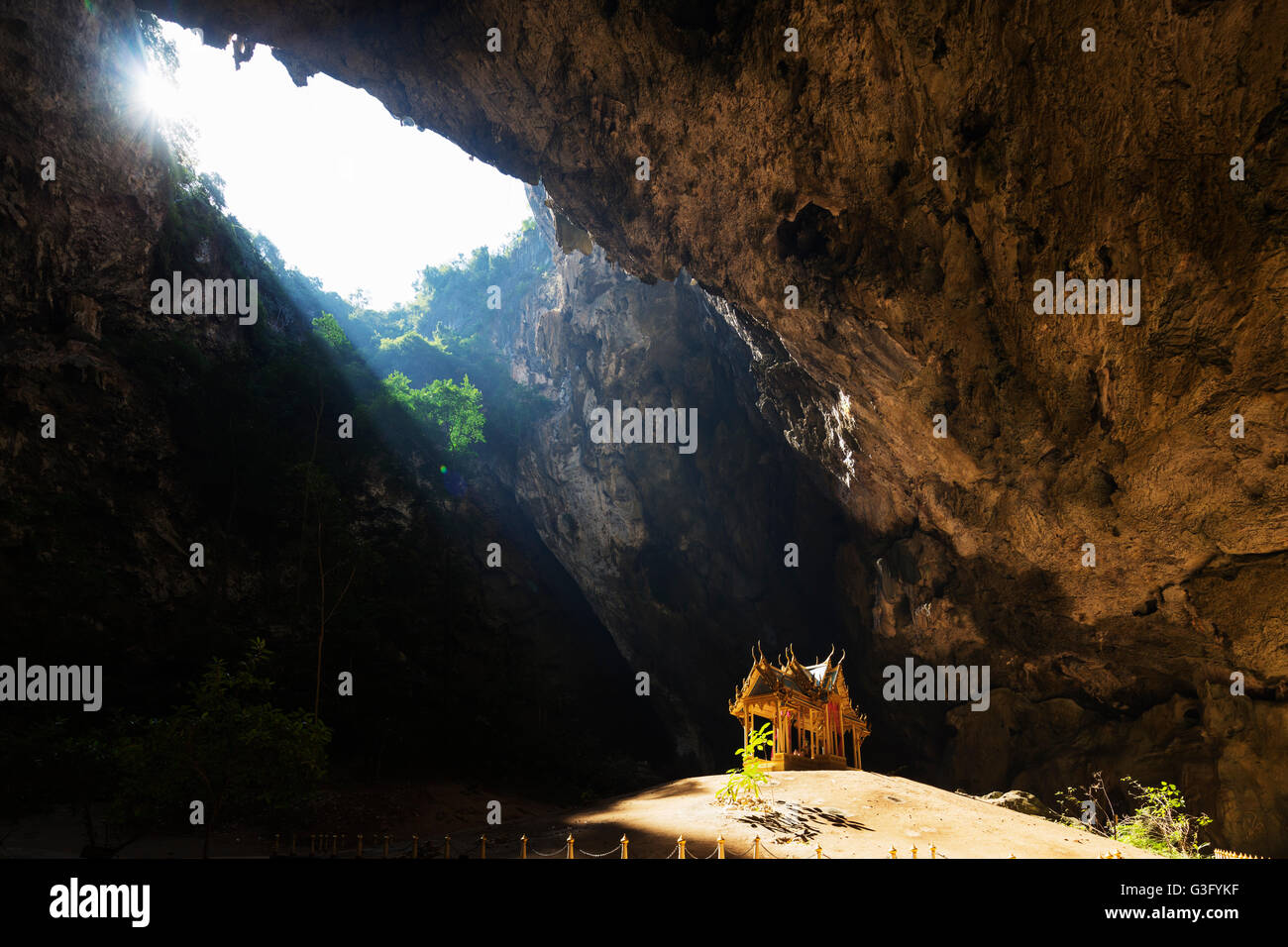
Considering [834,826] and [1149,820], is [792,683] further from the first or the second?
[1149,820]

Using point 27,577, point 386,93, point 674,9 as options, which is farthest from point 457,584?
point 674,9

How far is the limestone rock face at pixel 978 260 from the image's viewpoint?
43.6 feet

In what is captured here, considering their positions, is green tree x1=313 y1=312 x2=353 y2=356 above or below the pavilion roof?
above

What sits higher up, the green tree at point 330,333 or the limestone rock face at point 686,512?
the green tree at point 330,333

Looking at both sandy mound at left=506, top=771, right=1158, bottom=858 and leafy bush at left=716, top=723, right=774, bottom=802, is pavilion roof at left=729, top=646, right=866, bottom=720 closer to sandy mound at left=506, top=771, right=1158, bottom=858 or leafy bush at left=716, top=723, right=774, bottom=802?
sandy mound at left=506, top=771, right=1158, bottom=858

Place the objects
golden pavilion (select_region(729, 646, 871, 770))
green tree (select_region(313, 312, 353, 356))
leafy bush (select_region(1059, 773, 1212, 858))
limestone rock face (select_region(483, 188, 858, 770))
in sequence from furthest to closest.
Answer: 1. green tree (select_region(313, 312, 353, 356))
2. limestone rock face (select_region(483, 188, 858, 770))
3. golden pavilion (select_region(729, 646, 871, 770))
4. leafy bush (select_region(1059, 773, 1212, 858))

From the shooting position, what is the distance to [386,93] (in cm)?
2111

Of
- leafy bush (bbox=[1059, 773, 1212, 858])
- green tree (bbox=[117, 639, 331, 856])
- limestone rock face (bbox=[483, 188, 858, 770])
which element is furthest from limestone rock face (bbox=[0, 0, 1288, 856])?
green tree (bbox=[117, 639, 331, 856])

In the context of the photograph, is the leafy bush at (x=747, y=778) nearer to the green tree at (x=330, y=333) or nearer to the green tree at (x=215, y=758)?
the green tree at (x=215, y=758)

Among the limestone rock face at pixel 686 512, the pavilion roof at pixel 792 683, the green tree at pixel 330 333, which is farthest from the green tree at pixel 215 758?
the green tree at pixel 330 333

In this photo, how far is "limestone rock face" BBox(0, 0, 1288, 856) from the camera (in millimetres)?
13281
